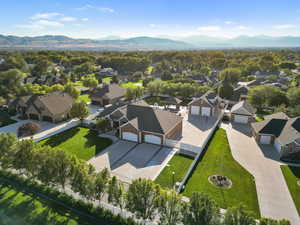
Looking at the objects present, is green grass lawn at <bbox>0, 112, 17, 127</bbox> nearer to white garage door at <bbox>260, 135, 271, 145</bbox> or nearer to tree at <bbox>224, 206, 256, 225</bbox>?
tree at <bbox>224, 206, 256, 225</bbox>

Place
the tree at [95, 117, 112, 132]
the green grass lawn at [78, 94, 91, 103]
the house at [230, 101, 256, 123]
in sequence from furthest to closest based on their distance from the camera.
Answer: the green grass lawn at [78, 94, 91, 103] → the house at [230, 101, 256, 123] → the tree at [95, 117, 112, 132]

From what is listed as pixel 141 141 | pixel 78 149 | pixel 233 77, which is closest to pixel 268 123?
pixel 141 141

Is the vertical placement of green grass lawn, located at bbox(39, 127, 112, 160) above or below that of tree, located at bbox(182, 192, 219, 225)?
below

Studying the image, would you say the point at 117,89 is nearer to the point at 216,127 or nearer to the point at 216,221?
the point at 216,127

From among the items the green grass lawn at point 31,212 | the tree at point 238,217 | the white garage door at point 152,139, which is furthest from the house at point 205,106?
the green grass lawn at point 31,212

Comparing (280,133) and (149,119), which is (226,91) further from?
(149,119)

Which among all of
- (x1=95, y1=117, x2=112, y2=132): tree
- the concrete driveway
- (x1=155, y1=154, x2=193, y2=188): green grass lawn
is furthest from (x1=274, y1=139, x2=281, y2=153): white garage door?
(x1=95, y1=117, x2=112, y2=132): tree
